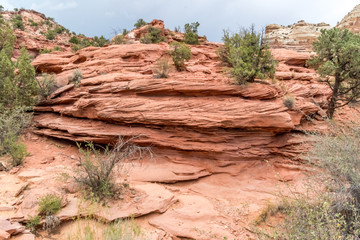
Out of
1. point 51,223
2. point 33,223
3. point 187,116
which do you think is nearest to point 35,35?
point 187,116

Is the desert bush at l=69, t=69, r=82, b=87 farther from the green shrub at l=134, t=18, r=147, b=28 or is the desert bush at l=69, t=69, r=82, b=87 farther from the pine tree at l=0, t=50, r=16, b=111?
the green shrub at l=134, t=18, r=147, b=28

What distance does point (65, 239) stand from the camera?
377 cm

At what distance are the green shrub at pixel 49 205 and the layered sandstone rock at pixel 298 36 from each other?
1038 inches

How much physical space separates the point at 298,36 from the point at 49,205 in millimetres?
34217

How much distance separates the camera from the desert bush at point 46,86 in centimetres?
966

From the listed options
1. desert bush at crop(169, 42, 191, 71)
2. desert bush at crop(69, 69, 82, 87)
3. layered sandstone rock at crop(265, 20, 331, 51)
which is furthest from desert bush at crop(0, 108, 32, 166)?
layered sandstone rock at crop(265, 20, 331, 51)

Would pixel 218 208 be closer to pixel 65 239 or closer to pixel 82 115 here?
pixel 65 239

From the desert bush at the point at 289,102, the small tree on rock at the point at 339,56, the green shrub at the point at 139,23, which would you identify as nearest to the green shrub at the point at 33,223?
the desert bush at the point at 289,102

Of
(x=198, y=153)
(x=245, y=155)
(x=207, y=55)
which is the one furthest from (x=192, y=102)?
(x=207, y=55)

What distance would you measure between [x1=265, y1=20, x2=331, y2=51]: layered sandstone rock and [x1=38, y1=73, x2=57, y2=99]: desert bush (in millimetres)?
23641

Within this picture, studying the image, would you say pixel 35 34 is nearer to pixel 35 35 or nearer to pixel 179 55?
pixel 35 35

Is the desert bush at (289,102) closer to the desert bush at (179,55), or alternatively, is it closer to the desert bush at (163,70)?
the desert bush at (163,70)

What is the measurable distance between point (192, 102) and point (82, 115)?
4.70 m

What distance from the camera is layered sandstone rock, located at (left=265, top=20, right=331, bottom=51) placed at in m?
25.3
